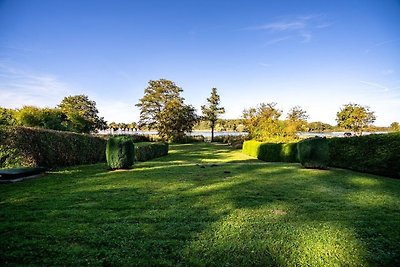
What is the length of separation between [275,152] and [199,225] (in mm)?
14754

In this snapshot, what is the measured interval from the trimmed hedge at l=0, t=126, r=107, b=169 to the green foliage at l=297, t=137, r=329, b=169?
12.2m

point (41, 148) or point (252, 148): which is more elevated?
point (41, 148)

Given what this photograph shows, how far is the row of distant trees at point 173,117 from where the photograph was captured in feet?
86.1

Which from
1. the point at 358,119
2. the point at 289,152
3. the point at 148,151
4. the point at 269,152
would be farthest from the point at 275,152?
the point at 358,119

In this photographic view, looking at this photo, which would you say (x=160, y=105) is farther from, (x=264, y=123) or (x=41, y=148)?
(x=41, y=148)

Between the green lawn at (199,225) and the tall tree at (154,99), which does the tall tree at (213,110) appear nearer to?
the tall tree at (154,99)

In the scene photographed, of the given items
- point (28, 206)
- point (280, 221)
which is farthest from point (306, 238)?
point (28, 206)

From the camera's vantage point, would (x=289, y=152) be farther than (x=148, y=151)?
No

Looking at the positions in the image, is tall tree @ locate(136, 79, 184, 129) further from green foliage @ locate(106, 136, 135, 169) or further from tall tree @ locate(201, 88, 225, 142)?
green foliage @ locate(106, 136, 135, 169)

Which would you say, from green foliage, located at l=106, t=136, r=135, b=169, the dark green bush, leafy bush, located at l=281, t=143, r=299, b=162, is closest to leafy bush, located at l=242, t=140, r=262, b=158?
the dark green bush

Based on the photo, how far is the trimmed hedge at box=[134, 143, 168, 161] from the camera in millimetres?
17644

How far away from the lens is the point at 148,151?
756 inches

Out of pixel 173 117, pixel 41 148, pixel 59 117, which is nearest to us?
pixel 41 148

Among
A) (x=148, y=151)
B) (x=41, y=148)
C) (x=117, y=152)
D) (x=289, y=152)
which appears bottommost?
(x=148, y=151)
